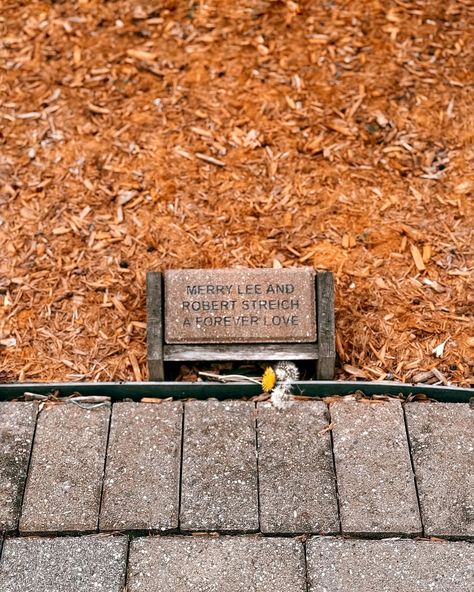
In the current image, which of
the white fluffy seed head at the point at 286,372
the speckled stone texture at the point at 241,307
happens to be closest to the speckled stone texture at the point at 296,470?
the white fluffy seed head at the point at 286,372

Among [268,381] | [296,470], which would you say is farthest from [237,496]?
[268,381]

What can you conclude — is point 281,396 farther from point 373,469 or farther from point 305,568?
point 305,568

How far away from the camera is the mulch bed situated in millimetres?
3182

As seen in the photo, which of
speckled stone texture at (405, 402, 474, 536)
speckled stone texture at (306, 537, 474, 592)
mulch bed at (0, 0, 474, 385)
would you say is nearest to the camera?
speckled stone texture at (306, 537, 474, 592)

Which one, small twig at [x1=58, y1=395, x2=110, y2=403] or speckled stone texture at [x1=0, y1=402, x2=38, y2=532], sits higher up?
small twig at [x1=58, y1=395, x2=110, y2=403]

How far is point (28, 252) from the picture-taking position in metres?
3.37

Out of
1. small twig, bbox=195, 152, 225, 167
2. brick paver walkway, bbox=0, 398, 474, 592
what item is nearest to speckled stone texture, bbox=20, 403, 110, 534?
brick paver walkway, bbox=0, 398, 474, 592

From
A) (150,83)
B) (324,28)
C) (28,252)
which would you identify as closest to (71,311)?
(28,252)

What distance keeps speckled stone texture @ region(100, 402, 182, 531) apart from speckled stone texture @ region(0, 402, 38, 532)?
1.02 ft

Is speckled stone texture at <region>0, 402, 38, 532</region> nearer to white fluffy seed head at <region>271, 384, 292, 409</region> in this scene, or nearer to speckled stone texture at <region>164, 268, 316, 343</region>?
speckled stone texture at <region>164, 268, 316, 343</region>

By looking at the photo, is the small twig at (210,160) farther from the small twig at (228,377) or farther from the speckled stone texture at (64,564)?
the speckled stone texture at (64,564)

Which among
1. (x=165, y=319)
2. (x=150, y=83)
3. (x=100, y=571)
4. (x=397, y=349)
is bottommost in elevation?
(x=100, y=571)

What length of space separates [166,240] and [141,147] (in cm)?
55

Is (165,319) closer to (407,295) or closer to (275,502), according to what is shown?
(275,502)
